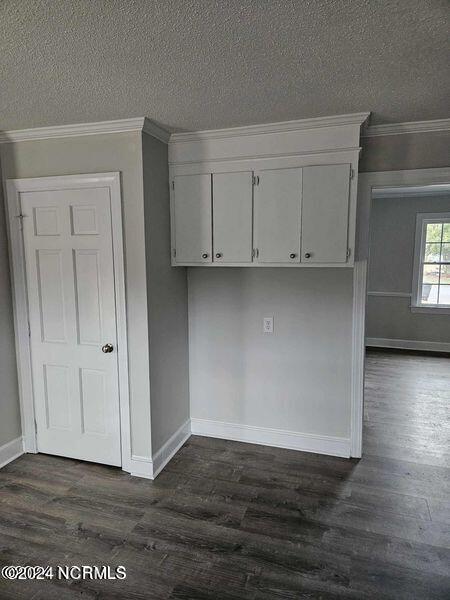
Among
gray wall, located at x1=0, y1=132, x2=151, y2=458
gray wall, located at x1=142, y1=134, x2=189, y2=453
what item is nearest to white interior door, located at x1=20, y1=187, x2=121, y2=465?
gray wall, located at x1=0, y1=132, x2=151, y2=458

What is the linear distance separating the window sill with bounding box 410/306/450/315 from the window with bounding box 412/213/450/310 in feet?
0.05

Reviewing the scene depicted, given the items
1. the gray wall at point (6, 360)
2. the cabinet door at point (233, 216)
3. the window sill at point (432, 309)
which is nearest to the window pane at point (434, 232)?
the window sill at point (432, 309)

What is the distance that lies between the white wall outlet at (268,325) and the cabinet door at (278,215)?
57cm

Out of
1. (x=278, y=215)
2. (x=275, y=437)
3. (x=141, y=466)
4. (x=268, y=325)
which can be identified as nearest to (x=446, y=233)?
(x=268, y=325)

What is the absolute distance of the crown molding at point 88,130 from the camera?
2.46m

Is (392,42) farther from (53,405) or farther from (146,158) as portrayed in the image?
(53,405)

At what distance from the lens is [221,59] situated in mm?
1707

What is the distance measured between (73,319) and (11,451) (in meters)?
1.18

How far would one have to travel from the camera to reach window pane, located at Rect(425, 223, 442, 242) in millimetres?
5917

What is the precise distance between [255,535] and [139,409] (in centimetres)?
110

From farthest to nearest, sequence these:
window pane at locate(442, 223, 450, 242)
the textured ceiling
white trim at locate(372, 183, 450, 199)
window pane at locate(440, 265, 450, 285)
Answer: window pane at locate(440, 265, 450, 285)
window pane at locate(442, 223, 450, 242)
white trim at locate(372, 183, 450, 199)
the textured ceiling

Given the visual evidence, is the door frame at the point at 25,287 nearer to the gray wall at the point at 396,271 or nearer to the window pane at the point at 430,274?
the gray wall at the point at 396,271

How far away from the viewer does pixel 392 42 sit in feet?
5.22

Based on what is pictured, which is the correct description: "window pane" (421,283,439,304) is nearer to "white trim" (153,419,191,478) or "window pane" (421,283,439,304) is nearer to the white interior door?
"white trim" (153,419,191,478)
